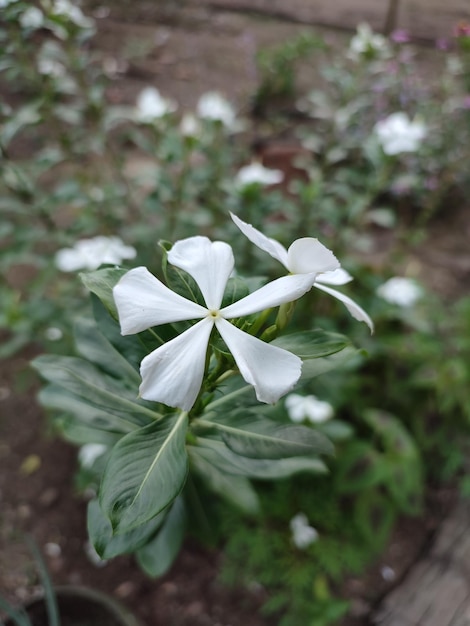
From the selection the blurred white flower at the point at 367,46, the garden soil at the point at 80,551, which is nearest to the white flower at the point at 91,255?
the garden soil at the point at 80,551

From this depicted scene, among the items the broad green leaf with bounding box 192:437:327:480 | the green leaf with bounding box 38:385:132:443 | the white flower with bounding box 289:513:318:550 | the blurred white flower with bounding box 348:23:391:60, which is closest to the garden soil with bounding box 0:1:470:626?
the white flower with bounding box 289:513:318:550

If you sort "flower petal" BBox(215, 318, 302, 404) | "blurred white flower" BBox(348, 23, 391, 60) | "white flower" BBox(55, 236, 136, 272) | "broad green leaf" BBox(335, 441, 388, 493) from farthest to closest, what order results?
1. "blurred white flower" BBox(348, 23, 391, 60)
2. "broad green leaf" BBox(335, 441, 388, 493)
3. "white flower" BBox(55, 236, 136, 272)
4. "flower petal" BBox(215, 318, 302, 404)

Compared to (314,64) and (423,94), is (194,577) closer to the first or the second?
(423,94)

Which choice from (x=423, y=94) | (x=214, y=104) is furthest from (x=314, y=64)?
(x=214, y=104)

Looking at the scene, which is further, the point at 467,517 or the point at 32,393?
the point at 32,393

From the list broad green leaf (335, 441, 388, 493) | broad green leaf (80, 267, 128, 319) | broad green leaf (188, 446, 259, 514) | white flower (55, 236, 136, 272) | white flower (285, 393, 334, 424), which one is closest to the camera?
broad green leaf (80, 267, 128, 319)

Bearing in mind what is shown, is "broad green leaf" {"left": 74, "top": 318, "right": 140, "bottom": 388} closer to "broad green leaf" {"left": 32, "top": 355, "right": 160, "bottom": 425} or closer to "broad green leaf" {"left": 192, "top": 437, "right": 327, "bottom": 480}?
"broad green leaf" {"left": 32, "top": 355, "right": 160, "bottom": 425}

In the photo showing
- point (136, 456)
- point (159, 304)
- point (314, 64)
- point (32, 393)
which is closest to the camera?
point (159, 304)
